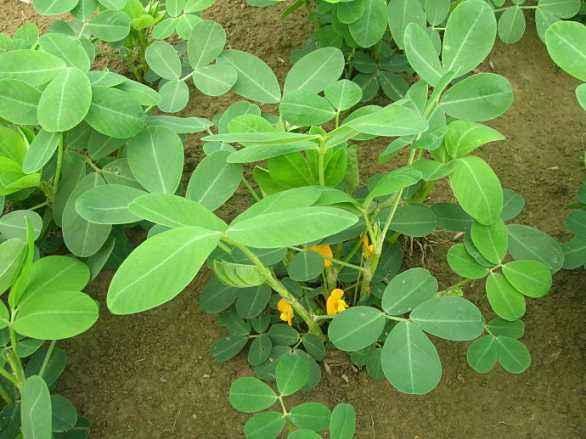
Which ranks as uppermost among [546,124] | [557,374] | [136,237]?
[136,237]

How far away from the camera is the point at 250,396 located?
1.20 meters

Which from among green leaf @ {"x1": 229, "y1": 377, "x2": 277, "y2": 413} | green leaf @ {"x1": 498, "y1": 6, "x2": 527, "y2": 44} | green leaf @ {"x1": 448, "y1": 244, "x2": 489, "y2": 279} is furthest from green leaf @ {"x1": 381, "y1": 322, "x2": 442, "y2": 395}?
green leaf @ {"x1": 498, "y1": 6, "x2": 527, "y2": 44}

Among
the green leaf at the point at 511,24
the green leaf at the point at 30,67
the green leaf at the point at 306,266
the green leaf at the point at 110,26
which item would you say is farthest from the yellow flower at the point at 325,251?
the green leaf at the point at 511,24

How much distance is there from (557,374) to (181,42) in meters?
1.31

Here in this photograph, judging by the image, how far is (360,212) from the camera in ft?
3.59

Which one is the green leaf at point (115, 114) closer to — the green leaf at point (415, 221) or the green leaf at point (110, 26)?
the green leaf at point (110, 26)

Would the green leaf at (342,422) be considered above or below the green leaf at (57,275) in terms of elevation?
below

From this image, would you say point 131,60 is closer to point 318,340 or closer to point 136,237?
point 136,237

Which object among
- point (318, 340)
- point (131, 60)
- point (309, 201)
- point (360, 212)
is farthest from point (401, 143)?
point (131, 60)

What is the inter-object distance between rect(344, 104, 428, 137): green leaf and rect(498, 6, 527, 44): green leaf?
0.84m

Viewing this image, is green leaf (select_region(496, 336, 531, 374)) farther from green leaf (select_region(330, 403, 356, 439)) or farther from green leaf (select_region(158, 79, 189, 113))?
green leaf (select_region(158, 79, 189, 113))

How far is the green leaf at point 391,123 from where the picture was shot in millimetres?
920

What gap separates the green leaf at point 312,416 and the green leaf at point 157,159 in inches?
→ 18.5

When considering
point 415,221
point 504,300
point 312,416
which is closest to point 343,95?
point 415,221
